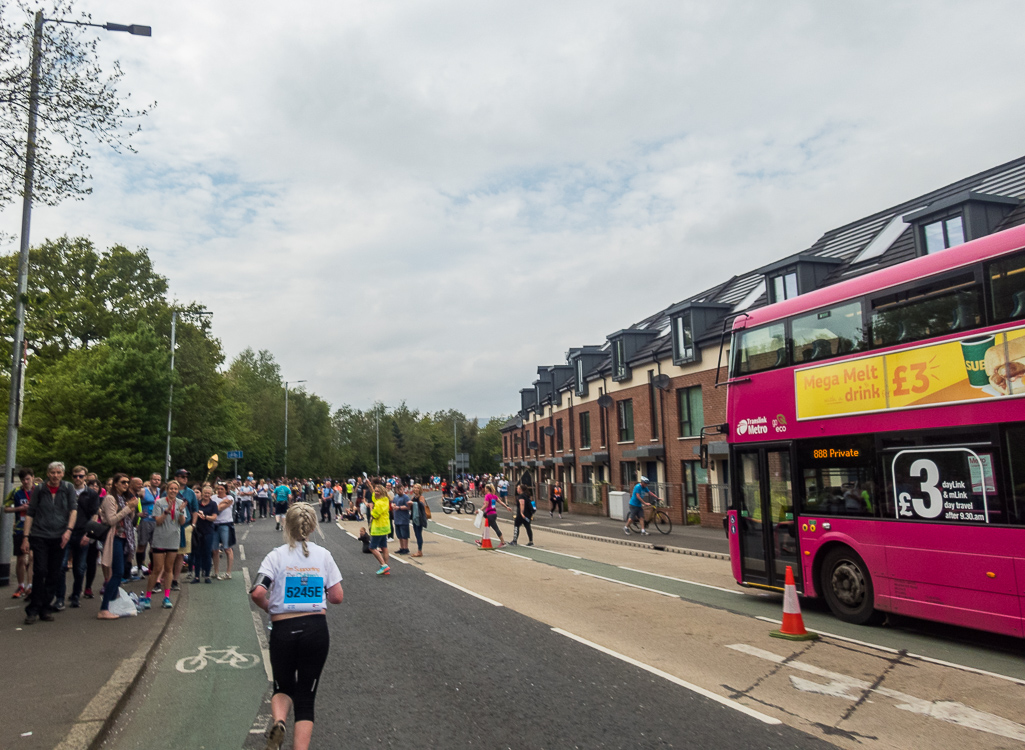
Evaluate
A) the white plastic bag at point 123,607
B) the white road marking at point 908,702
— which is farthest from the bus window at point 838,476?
the white plastic bag at point 123,607

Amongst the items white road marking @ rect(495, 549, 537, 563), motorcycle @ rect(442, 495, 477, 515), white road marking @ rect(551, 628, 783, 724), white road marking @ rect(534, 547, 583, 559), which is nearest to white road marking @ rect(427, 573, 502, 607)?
white road marking @ rect(551, 628, 783, 724)

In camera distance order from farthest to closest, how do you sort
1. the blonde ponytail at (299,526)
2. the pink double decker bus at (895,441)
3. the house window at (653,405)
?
the house window at (653,405) < the pink double decker bus at (895,441) < the blonde ponytail at (299,526)

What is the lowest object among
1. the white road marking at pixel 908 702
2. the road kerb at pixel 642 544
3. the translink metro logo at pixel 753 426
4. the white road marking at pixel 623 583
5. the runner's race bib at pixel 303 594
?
the road kerb at pixel 642 544

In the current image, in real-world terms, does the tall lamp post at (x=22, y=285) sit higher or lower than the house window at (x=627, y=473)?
higher

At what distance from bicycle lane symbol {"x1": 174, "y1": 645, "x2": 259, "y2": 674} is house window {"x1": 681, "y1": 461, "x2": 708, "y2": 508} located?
22.1 meters

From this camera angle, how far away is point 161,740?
5289 millimetres

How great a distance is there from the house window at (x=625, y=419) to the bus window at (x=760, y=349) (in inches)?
881

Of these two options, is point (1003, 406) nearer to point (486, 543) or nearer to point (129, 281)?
point (486, 543)

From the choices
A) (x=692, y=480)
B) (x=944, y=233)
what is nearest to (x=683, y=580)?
(x=944, y=233)

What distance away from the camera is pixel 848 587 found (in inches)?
381

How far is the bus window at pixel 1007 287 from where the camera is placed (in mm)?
7699

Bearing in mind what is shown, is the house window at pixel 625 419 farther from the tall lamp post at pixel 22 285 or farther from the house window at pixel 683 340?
the tall lamp post at pixel 22 285

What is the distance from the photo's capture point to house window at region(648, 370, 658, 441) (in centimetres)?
3131

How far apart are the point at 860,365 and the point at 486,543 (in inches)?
489
